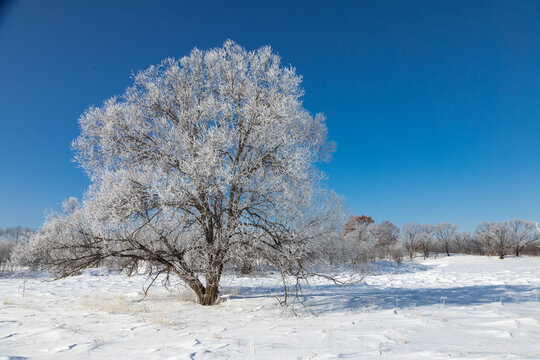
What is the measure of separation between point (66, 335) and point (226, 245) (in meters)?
3.68

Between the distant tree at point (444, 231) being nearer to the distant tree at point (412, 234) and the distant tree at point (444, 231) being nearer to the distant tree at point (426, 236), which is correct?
the distant tree at point (426, 236)

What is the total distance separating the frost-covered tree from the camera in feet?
25.1

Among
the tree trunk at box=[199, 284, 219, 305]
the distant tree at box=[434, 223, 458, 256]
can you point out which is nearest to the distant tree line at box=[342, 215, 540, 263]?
the distant tree at box=[434, 223, 458, 256]

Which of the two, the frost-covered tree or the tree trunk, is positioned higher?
the frost-covered tree

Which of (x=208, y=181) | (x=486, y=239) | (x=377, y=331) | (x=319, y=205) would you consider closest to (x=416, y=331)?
(x=377, y=331)

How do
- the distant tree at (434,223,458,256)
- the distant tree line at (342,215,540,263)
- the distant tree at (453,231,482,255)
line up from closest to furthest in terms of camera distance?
the distant tree line at (342,215,540,263), the distant tree at (434,223,458,256), the distant tree at (453,231,482,255)

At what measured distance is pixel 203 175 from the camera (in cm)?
731

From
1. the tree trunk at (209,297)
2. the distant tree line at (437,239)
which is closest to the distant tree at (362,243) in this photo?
the distant tree line at (437,239)

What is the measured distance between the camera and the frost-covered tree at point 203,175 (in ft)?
25.1

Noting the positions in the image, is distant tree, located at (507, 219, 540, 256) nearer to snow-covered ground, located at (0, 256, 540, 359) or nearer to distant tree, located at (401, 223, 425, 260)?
distant tree, located at (401, 223, 425, 260)

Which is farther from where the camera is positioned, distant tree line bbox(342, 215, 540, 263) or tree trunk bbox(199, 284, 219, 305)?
distant tree line bbox(342, 215, 540, 263)

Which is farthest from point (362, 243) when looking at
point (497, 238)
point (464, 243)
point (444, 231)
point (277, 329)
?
point (464, 243)

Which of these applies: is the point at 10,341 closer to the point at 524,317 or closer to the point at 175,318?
the point at 175,318

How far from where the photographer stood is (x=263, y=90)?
884cm
